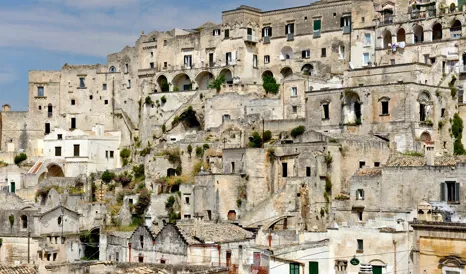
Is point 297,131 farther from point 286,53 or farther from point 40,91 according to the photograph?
point 40,91

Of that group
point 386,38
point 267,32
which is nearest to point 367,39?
point 386,38

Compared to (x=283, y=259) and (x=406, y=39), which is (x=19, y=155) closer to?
(x=406, y=39)

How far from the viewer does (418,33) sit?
221 ft

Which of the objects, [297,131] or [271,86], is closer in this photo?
[297,131]

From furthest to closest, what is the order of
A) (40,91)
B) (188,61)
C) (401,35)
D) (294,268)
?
(40,91) → (188,61) → (401,35) → (294,268)

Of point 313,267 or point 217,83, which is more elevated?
point 217,83

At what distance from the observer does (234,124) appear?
6512 cm

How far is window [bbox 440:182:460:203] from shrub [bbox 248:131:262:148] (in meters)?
17.7

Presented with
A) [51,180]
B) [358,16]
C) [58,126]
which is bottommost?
→ [51,180]

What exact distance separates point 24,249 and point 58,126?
2817 centimetres

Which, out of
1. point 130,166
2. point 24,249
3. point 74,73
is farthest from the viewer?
point 74,73

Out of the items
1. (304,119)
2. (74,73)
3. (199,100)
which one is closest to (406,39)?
A: (304,119)

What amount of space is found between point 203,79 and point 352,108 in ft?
70.2

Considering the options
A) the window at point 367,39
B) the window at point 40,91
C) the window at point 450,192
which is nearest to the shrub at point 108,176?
the window at point 40,91
